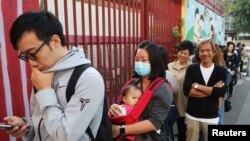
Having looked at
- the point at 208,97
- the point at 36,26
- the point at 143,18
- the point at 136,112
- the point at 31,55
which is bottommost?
the point at 208,97

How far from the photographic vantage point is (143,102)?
2266mm

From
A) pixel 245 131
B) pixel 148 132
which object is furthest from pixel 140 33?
pixel 148 132

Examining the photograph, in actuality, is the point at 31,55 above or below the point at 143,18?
below

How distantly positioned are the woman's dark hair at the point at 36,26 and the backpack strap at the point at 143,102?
94 cm

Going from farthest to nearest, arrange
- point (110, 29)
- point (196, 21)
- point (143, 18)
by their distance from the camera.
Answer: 1. point (196, 21)
2. point (143, 18)
3. point (110, 29)

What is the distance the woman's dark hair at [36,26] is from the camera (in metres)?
1.46

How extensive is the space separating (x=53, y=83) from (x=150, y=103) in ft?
3.01

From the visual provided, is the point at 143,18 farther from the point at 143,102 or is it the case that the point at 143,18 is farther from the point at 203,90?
the point at 143,102

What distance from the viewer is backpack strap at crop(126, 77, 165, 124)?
222 cm

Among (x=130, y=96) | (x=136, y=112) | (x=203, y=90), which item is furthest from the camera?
(x=203, y=90)

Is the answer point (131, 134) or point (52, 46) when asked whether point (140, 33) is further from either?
point (52, 46)

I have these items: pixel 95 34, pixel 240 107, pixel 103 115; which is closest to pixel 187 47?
pixel 95 34

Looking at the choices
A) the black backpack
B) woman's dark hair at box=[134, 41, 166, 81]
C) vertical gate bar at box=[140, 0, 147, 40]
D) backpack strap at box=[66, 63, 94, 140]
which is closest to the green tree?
vertical gate bar at box=[140, 0, 147, 40]

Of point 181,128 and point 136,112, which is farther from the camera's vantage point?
point 181,128
